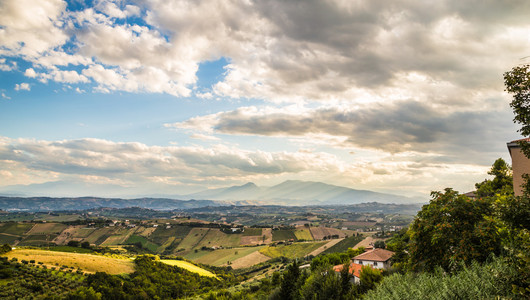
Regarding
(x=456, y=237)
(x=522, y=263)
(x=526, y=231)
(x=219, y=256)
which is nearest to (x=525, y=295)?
(x=522, y=263)

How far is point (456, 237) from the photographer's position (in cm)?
2023

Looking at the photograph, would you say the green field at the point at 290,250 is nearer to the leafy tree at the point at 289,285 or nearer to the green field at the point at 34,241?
the leafy tree at the point at 289,285

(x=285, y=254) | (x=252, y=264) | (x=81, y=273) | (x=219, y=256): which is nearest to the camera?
(x=81, y=273)

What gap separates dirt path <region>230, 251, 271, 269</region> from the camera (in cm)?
16105

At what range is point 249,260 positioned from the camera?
168000 millimetres

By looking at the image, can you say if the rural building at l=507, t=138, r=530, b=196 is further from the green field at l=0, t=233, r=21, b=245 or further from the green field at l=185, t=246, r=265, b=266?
the green field at l=0, t=233, r=21, b=245

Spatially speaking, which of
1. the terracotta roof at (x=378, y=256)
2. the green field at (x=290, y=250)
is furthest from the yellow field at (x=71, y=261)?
the green field at (x=290, y=250)

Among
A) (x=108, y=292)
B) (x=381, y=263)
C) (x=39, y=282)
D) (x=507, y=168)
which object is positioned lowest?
(x=108, y=292)

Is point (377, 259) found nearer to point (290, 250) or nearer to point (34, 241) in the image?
point (290, 250)

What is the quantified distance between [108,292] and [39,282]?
54.8ft

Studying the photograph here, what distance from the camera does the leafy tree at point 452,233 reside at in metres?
18.5

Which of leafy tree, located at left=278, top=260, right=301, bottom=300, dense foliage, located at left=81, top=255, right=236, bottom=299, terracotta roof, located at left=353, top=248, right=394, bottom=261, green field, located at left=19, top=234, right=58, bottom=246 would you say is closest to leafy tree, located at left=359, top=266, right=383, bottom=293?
leafy tree, located at left=278, top=260, right=301, bottom=300

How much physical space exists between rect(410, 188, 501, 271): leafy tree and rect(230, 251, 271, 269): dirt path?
148 meters

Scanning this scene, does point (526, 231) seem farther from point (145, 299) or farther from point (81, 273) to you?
point (81, 273)
